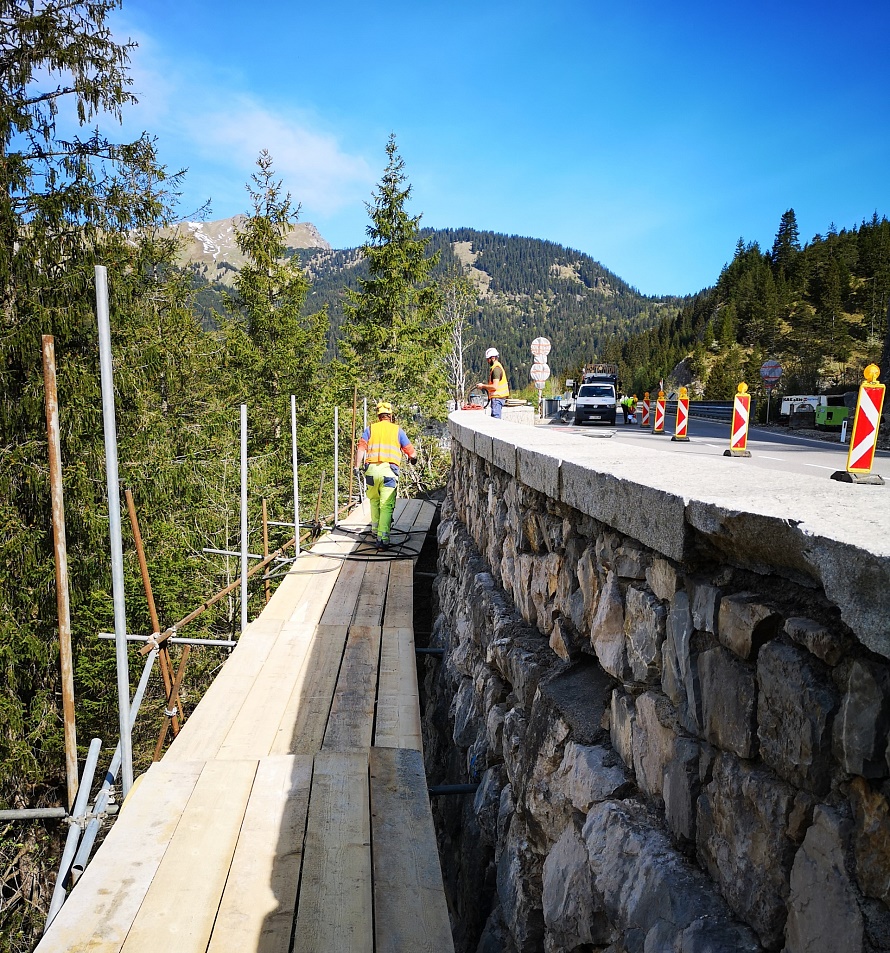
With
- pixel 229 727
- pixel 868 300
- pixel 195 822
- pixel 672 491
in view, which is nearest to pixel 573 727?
pixel 672 491

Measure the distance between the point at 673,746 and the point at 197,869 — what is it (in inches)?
79.4

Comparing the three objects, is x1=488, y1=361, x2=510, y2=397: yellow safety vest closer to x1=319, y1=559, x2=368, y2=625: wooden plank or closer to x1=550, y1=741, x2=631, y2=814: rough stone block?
x1=319, y1=559, x2=368, y2=625: wooden plank

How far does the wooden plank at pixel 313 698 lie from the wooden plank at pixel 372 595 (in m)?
0.39

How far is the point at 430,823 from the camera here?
3.05 meters

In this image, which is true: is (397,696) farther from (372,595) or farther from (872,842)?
(872,842)

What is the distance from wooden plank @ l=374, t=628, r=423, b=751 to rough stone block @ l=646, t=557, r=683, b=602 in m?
2.30

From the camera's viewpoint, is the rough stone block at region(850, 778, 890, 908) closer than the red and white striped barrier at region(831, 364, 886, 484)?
Yes

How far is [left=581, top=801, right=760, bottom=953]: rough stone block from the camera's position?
1441 millimetres

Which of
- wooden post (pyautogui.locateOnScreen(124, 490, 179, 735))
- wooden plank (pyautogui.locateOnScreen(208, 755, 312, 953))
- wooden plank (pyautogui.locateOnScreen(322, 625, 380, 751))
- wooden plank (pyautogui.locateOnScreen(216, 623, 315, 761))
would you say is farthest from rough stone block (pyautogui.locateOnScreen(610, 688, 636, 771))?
wooden post (pyautogui.locateOnScreen(124, 490, 179, 735))

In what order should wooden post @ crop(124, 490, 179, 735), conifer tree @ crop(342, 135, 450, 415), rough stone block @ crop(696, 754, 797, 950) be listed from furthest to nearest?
conifer tree @ crop(342, 135, 450, 415), wooden post @ crop(124, 490, 179, 735), rough stone block @ crop(696, 754, 797, 950)

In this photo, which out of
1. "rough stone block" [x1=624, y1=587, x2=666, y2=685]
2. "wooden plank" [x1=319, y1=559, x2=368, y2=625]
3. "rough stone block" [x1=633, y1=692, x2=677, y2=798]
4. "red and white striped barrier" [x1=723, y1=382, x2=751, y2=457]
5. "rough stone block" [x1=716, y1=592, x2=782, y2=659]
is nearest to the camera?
"rough stone block" [x1=716, y1=592, x2=782, y2=659]

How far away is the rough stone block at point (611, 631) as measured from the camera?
7.08 ft

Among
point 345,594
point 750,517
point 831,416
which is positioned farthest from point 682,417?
point 750,517

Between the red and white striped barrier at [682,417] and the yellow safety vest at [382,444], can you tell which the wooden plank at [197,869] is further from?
the red and white striped barrier at [682,417]
